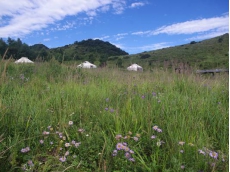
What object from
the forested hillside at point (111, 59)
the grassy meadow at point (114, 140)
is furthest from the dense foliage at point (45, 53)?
the grassy meadow at point (114, 140)

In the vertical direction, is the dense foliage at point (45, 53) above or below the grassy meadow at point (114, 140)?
above

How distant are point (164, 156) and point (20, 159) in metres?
1.26

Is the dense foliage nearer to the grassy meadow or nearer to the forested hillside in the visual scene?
the forested hillside

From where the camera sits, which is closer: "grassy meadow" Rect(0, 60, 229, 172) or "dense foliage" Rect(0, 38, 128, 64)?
"grassy meadow" Rect(0, 60, 229, 172)

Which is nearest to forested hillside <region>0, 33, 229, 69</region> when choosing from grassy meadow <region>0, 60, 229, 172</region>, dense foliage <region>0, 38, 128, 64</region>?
dense foliage <region>0, 38, 128, 64</region>

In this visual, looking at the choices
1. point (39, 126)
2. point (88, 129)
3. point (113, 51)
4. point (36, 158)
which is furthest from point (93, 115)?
point (113, 51)

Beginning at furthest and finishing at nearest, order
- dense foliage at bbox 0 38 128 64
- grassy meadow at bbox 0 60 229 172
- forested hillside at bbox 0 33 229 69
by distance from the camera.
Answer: dense foliage at bbox 0 38 128 64 → forested hillside at bbox 0 33 229 69 → grassy meadow at bbox 0 60 229 172

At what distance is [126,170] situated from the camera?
1703 mm

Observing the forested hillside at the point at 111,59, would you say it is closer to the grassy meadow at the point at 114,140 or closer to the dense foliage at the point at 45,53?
the dense foliage at the point at 45,53

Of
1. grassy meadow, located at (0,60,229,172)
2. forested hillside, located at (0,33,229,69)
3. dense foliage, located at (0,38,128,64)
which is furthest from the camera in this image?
dense foliage, located at (0,38,128,64)

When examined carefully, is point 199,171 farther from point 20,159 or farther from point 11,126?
point 11,126

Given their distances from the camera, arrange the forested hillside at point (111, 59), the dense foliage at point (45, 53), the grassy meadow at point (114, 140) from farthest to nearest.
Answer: the dense foliage at point (45, 53) < the forested hillside at point (111, 59) < the grassy meadow at point (114, 140)

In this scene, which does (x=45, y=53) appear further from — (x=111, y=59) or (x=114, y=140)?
(x=111, y=59)

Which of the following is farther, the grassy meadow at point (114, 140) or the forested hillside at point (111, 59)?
the forested hillside at point (111, 59)
